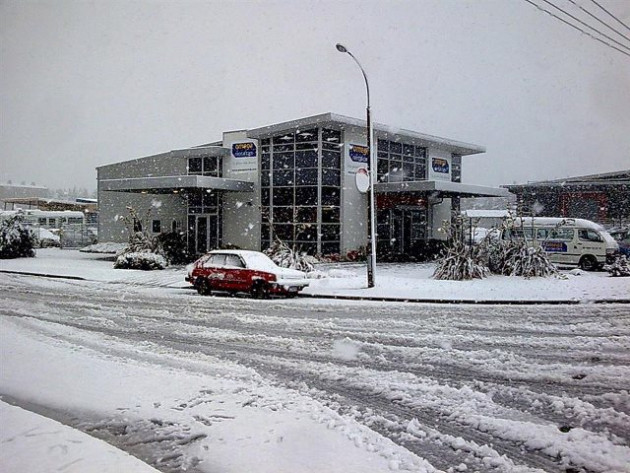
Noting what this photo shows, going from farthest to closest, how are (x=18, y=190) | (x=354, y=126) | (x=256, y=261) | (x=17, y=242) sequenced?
1. (x=354, y=126)
2. (x=17, y=242)
3. (x=256, y=261)
4. (x=18, y=190)

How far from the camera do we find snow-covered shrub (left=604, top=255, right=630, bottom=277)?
12000 millimetres

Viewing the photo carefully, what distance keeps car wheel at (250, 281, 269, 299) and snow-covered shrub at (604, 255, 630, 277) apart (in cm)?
792

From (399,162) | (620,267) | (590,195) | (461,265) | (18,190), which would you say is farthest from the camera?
Answer: (399,162)

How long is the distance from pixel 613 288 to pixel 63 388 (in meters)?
10.2

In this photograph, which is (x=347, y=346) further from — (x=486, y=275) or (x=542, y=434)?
(x=486, y=275)

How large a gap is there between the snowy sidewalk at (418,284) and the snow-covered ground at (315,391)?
1759 mm

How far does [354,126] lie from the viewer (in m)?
17.6

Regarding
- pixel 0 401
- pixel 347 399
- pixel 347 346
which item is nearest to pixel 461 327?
pixel 347 346

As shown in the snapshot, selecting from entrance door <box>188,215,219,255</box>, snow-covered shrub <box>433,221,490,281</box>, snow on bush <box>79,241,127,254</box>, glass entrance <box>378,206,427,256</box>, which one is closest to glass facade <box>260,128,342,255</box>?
entrance door <box>188,215,219,255</box>

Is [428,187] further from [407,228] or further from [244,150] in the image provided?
[244,150]

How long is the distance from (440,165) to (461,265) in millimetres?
10550

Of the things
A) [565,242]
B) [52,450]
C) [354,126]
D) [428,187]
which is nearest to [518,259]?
[565,242]

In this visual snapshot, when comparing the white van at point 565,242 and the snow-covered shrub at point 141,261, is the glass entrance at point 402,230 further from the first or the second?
the snow-covered shrub at point 141,261

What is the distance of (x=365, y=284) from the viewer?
12.1 m
